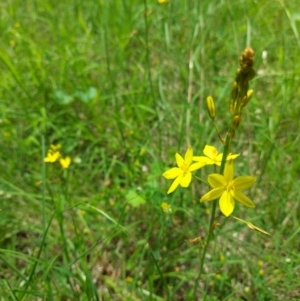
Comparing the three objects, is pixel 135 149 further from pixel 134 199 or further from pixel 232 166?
pixel 232 166

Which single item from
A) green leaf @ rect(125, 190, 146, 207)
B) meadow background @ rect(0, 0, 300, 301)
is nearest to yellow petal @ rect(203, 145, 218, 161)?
meadow background @ rect(0, 0, 300, 301)

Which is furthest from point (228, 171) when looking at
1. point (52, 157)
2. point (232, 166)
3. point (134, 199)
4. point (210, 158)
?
point (52, 157)

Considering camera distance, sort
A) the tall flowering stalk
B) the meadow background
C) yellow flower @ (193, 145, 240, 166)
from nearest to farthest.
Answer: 1. the tall flowering stalk
2. yellow flower @ (193, 145, 240, 166)
3. the meadow background

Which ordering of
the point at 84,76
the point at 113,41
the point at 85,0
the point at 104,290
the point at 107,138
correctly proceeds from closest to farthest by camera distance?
the point at 104,290
the point at 107,138
the point at 84,76
the point at 113,41
the point at 85,0

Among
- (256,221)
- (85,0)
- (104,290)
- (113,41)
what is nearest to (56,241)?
(104,290)

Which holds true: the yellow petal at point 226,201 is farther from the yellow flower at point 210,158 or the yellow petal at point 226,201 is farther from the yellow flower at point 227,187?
the yellow flower at point 210,158

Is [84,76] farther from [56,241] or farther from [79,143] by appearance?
[56,241]

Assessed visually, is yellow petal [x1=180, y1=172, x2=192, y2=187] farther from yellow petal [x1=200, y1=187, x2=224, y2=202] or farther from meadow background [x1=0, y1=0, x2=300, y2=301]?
meadow background [x1=0, y1=0, x2=300, y2=301]
